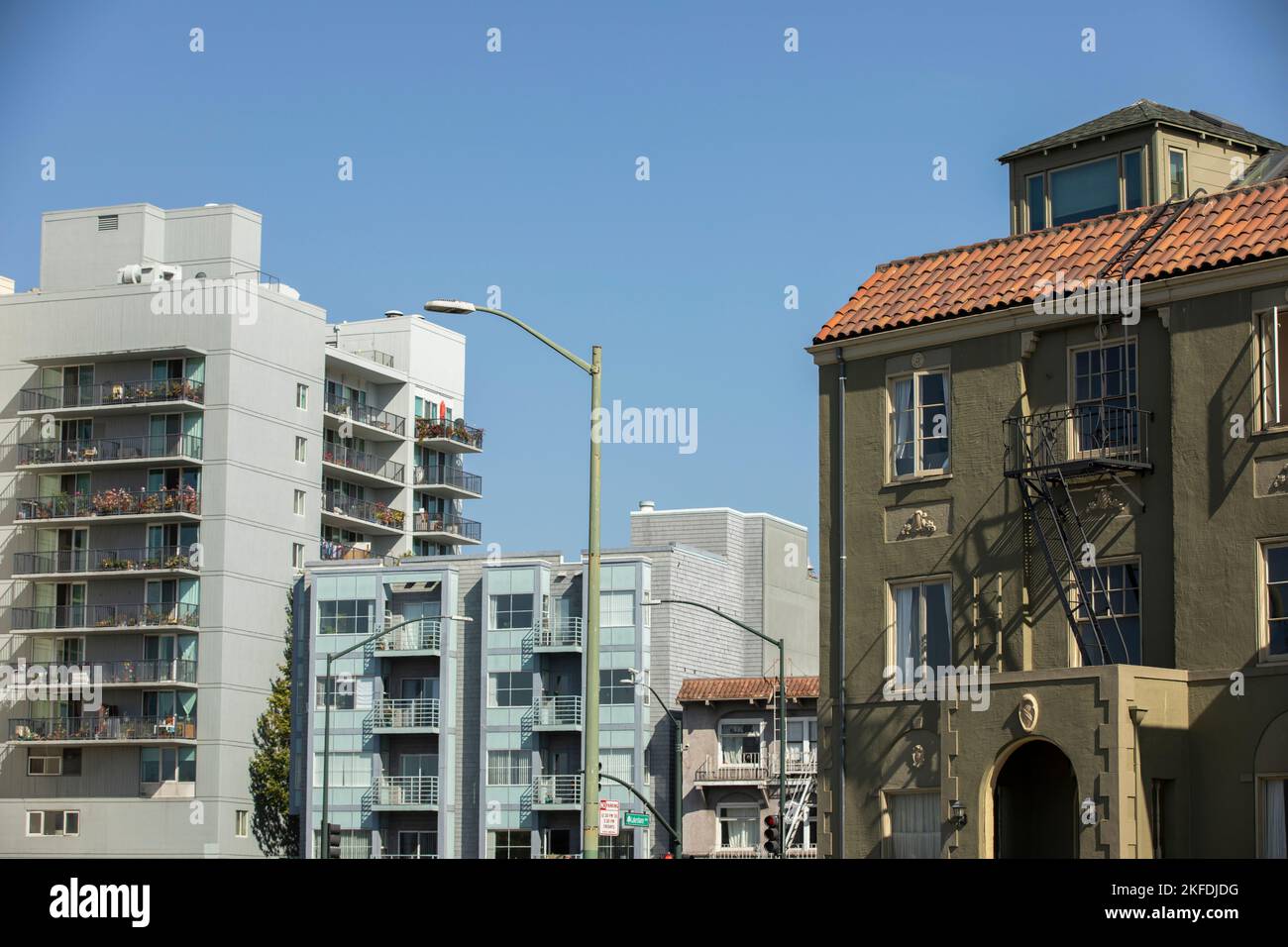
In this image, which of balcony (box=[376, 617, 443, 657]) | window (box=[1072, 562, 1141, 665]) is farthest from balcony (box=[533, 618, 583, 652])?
window (box=[1072, 562, 1141, 665])

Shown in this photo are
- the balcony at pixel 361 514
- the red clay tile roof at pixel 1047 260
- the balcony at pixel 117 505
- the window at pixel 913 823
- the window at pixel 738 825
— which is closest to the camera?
the red clay tile roof at pixel 1047 260

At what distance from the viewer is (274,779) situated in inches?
3718

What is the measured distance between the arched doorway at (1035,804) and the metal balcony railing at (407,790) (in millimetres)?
59794

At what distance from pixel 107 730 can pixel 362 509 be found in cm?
1981

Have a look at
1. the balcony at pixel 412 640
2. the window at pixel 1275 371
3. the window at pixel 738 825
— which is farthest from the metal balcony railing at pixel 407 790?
the window at pixel 1275 371

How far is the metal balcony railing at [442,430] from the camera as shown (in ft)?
368

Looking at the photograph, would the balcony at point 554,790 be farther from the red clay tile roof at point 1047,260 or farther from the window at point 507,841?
the red clay tile roof at point 1047,260

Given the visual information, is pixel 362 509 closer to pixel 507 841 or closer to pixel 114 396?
pixel 114 396

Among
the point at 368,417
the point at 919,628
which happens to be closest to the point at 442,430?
the point at 368,417

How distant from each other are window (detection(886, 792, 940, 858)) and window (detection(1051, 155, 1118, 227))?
42.1ft

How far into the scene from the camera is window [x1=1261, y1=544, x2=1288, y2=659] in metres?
29.0

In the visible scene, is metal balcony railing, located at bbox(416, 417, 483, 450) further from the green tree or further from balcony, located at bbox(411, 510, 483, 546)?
the green tree

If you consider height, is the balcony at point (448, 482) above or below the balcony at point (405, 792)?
above
